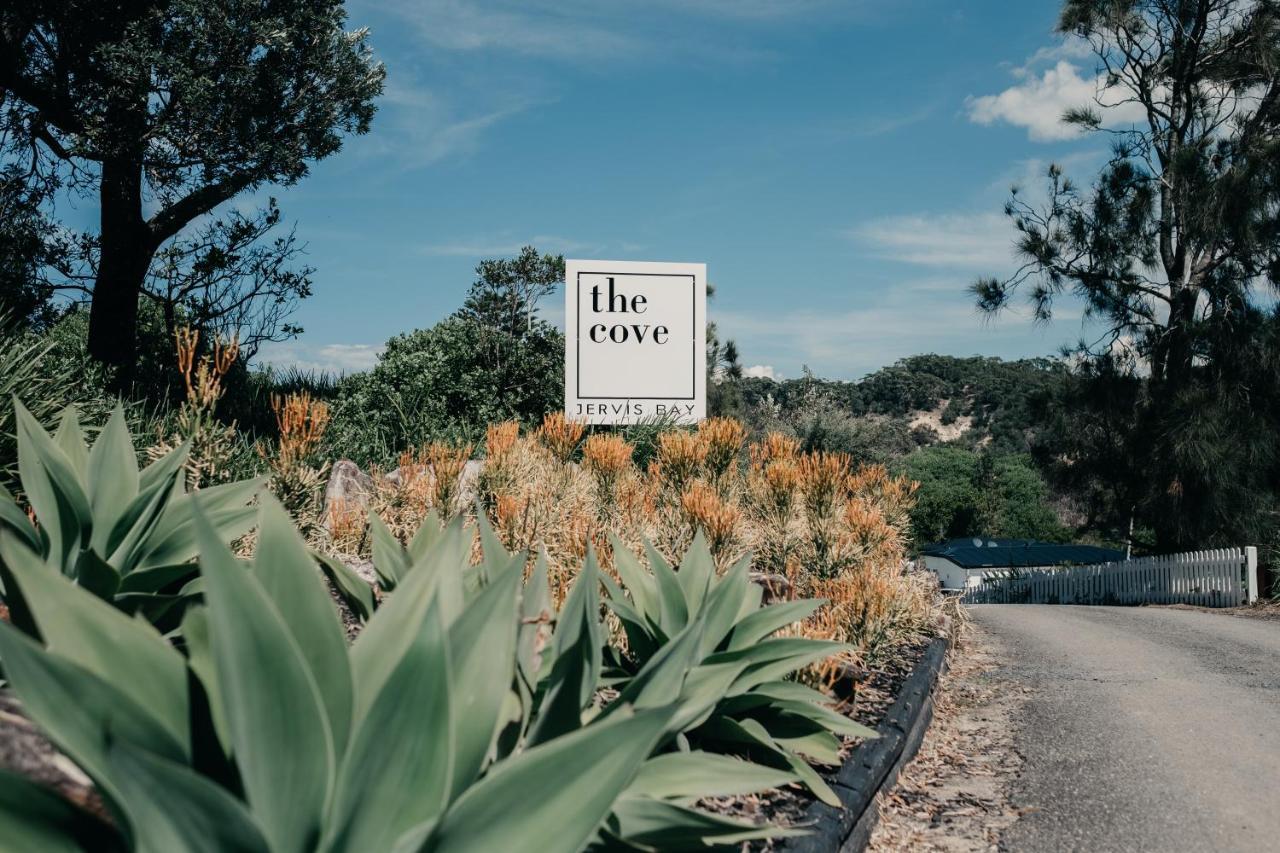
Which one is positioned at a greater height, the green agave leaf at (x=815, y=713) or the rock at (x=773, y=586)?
the rock at (x=773, y=586)

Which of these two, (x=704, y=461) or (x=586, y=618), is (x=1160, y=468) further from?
(x=586, y=618)

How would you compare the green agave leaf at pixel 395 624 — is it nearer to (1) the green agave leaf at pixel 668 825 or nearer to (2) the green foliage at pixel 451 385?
(1) the green agave leaf at pixel 668 825

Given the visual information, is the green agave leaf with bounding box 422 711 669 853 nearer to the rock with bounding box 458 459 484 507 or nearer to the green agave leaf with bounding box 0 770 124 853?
the green agave leaf with bounding box 0 770 124 853

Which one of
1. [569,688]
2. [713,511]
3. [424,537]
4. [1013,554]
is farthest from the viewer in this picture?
[1013,554]

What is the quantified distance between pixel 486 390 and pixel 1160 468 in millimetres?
12713

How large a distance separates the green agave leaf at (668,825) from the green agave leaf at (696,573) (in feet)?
4.96

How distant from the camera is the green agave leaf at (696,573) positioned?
11.3 ft

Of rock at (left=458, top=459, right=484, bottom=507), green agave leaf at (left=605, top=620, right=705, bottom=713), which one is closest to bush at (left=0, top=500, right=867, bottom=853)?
green agave leaf at (left=605, top=620, right=705, bottom=713)

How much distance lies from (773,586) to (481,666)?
3501mm

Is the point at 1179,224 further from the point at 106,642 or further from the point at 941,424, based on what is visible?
the point at 941,424

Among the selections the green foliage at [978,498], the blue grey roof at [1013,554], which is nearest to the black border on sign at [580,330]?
the blue grey roof at [1013,554]

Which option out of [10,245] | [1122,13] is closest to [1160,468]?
[1122,13]

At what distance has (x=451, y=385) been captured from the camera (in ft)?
38.8

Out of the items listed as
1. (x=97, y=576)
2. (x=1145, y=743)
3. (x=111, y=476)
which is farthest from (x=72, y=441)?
(x=1145, y=743)
